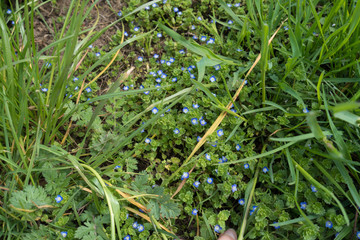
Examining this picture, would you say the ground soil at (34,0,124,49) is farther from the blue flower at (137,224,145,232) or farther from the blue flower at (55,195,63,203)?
the blue flower at (137,224,145,232)

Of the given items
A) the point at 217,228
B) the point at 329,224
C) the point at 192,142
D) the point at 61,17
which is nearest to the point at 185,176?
the point at 192,142

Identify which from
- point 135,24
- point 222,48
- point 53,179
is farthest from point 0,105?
point 222,48

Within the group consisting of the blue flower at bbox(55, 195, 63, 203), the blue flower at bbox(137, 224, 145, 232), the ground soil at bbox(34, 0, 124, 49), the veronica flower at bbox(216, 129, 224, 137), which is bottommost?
the blue flower at bbox(137, 224, 145, 232)

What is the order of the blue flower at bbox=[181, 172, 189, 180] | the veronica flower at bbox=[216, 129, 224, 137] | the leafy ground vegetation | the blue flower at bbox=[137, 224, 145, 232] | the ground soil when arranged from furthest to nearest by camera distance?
the ground soil → the veronica flower at bbox=[216, 129, 224, 137] → the blue flower at bbox=[181, 172, 189, 180] → the blue flower at bbox=[137, 224, 145, 232] → the leafy ground vegetation

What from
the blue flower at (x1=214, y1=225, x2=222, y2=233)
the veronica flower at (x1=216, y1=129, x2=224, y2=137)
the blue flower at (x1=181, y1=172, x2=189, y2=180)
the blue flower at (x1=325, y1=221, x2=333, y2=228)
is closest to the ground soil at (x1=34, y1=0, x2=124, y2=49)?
the veronica flower at (x1=216, y1=129, x2=224, y2=137)

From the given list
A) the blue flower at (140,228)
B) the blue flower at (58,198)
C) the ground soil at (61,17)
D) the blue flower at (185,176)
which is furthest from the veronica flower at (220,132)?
the ground soil at (61,17)

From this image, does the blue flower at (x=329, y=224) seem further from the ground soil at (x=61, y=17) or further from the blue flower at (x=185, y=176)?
the ground soil at (x=61, y=17)

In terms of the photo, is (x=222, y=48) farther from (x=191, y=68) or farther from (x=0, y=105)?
(x=0, y=105)

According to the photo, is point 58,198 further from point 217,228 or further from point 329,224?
point 329,224

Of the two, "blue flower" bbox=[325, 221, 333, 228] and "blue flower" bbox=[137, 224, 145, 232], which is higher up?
"blue flower" bbox=[137, 224, 145, 232]
